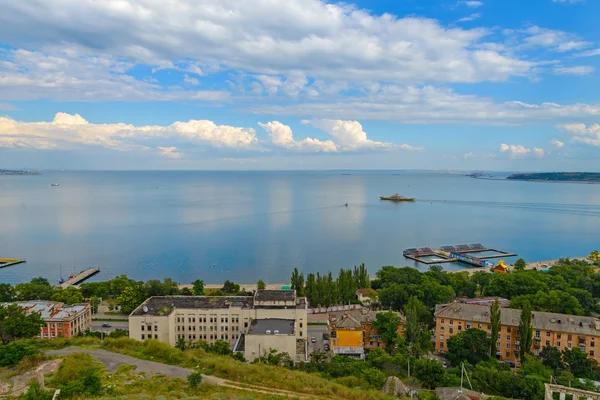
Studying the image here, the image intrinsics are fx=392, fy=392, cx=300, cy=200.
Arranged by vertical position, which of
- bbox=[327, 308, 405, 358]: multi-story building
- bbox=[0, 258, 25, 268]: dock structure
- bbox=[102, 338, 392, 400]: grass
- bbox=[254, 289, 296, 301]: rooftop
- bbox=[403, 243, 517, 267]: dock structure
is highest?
bbox=[254, 289, 296, 301]: rooftop

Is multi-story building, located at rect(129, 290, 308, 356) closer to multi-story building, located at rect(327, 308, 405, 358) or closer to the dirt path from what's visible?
multi-story building, located at rect(327, 308, 405, 358)

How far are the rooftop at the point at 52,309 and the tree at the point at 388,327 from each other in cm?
2223

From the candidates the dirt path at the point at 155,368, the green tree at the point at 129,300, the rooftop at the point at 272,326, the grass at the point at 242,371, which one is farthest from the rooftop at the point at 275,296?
the green tree at the point at 129,300

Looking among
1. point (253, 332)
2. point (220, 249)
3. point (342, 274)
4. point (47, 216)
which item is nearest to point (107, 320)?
point (253, 332)

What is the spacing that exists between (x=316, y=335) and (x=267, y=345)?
24.2 feet

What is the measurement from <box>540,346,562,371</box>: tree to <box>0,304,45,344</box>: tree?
32471 mm

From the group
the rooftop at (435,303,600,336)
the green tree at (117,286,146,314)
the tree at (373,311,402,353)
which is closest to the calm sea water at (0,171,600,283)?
the green tree at (117,286,146,314)

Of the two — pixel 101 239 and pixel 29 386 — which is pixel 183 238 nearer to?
pixel 101 239

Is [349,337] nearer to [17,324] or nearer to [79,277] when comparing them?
[17,324]

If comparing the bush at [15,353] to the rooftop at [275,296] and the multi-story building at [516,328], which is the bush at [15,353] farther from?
the multi-story building at [516,328]

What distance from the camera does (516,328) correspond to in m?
25.9

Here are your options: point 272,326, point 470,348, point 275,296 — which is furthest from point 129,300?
point 470,348

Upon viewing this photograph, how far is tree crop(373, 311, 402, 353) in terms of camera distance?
2653cm

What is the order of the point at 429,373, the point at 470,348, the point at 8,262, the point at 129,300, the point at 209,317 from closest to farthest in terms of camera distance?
the point at 429,373
the point at 470,348
the point at 209,317
the point at 129,300
the point at 8,262
